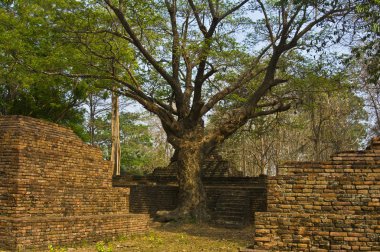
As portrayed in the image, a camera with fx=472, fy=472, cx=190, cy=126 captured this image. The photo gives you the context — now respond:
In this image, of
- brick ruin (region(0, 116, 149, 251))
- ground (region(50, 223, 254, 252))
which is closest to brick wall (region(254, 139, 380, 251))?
ground (region(50, 223, 254, 252))

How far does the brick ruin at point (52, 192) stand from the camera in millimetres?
8195

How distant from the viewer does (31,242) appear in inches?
309

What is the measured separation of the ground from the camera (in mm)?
8633

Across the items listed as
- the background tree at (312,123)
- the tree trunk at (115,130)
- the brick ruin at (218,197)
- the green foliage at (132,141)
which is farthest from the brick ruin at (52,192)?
the green foliage at (132,141)

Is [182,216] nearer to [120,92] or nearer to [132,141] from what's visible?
[120,92]

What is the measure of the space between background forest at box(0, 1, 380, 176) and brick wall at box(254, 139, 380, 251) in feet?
13.0

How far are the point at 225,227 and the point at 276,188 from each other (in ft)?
22.6

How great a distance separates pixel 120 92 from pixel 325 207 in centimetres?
914

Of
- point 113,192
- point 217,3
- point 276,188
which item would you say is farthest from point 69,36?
point 276,188

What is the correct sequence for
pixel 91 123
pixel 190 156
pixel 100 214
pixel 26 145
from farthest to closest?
pixel 91 123
pixel 190 156
pixel 100 214
pixel 26 145

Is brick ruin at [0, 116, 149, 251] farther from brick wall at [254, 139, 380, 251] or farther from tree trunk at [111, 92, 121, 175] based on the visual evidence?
tree trunk at [111, 92, 121, 175]

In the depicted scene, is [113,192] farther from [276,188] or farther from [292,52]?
[292,52]

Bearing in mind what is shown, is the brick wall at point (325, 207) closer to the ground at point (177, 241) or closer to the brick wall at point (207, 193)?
the ground at point (177, 241)

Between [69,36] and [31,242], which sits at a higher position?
[69,36]
